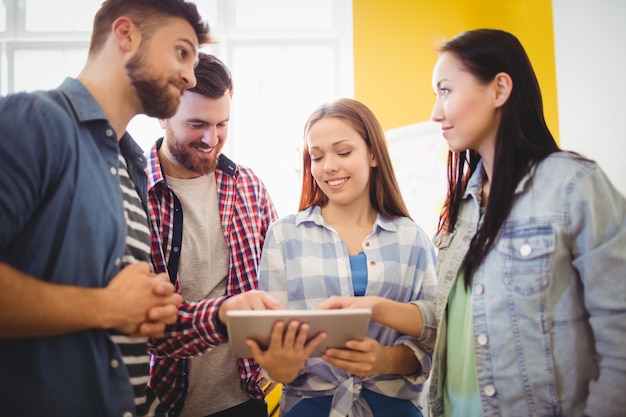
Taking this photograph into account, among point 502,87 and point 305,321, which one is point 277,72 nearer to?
point 502,87

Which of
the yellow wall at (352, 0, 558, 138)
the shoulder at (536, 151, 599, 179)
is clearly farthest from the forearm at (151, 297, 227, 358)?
the yellow wall at (352, 0, 558, 138)

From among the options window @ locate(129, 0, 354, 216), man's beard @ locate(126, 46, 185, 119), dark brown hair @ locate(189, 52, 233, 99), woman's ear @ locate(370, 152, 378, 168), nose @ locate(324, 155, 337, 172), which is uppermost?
window @ locate(129, 0, 354, 216)

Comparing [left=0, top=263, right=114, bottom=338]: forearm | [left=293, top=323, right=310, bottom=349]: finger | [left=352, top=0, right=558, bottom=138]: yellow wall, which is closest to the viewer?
[left=0, top=263, right=114, bottom=338]: forearm

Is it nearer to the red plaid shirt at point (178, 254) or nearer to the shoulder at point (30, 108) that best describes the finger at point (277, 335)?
the red plaid shirt at point (178, 254)

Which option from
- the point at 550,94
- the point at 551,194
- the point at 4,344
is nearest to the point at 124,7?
the point at 4,344

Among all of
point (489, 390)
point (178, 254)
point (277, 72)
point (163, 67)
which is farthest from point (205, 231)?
point (277, 72)

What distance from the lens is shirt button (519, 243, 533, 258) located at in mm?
1159

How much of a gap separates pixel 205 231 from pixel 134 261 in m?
0.62

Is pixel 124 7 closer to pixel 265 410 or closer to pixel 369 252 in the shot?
pixel 369 252

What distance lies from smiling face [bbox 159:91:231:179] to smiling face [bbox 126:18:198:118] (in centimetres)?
45

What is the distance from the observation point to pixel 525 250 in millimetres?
1167

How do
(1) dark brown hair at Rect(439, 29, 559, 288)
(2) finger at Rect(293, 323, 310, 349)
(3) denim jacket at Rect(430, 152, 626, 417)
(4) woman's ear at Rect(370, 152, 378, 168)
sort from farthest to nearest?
(4) woman's ear at Rect(370, 152, 378, 168) → (1) dark brown hair at Rect(439, 29, 559, 288) → (2) finger at Rect(293, 323, 310, 349) → (3) denim jacket at Rect(430, 152, 626, 417)

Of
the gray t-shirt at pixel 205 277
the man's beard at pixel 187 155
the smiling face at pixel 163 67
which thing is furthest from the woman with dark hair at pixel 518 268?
the man's beard at pixel 187 155

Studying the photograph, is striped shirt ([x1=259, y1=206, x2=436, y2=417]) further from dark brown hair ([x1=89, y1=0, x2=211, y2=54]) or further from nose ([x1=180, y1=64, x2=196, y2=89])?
dark brown hair ([x1=89, y1=0, x2=211, y2=54])
